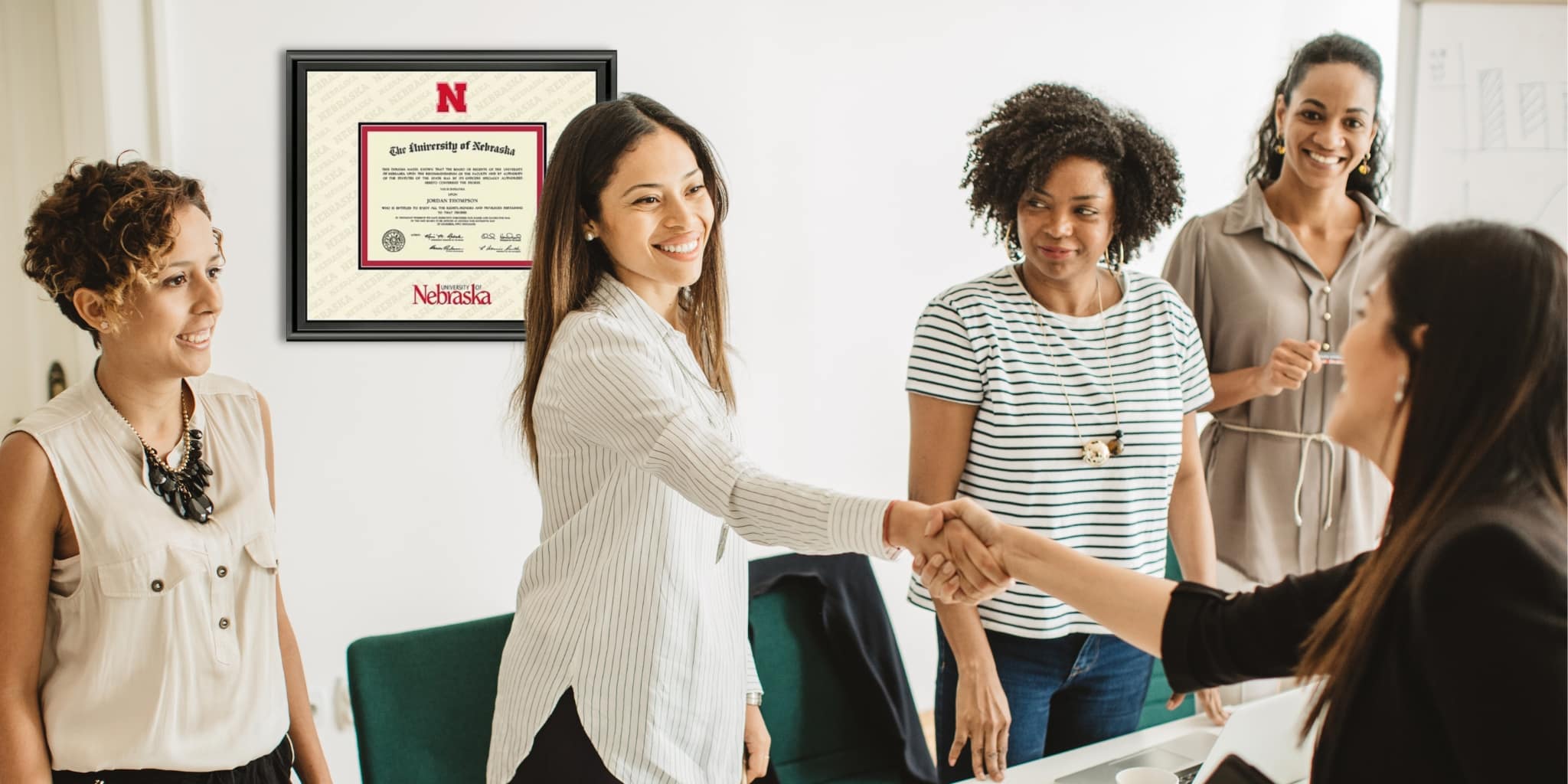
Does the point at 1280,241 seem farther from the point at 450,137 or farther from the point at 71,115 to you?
the point at 71,115

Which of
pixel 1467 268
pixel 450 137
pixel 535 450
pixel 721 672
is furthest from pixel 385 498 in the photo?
pixel 1467 268

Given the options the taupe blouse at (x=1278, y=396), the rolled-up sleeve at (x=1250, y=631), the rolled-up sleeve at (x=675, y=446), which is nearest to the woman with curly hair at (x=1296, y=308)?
the taupe blouse at (x=1278, y=396)

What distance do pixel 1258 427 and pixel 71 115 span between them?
294cm

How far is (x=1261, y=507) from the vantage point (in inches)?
86.0

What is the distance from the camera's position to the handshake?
1415 millimetres

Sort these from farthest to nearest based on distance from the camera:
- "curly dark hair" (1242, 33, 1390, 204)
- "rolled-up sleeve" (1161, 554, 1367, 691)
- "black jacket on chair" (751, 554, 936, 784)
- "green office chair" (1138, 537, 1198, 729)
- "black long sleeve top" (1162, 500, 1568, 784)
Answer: "green office chair" (1138, 537, 1198, 729)
"black jacket on chair" (751, 554, 936, 784)
"curly dark hair" (1242, 33, 1390, 204)
"rolled-up sleeve" (1161, 554, 1367, 691)
"black long sleeve top" (1162, 500, 1568, 784)

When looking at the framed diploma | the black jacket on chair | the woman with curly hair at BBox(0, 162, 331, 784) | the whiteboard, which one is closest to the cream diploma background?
the framed diploma

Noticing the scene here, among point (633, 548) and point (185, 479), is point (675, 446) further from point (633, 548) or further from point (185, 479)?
point (185, 479)

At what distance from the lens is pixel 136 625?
4.84ft

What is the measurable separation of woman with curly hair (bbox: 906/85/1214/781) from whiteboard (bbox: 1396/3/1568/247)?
1838mm

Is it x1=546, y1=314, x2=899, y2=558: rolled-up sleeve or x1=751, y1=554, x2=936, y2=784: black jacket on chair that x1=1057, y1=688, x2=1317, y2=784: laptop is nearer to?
x1=546, y1=314, x2=899, y2=558: rolled-up sleeve

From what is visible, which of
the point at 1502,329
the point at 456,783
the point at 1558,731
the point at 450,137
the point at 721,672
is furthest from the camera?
the point at 450,137

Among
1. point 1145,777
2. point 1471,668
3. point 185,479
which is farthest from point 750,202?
point 1471,668

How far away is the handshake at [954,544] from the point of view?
142 cm
